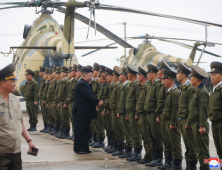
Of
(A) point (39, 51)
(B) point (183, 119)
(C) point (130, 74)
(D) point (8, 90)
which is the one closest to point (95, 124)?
(C) point (130, 74)

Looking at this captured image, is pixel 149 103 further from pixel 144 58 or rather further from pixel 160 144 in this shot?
pixel 144 58

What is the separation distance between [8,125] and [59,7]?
1264 cm

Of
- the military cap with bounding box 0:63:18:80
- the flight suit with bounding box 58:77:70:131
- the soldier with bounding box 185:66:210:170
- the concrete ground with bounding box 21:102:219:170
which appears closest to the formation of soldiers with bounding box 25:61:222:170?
the soldier with bounding box 185:66:210:170

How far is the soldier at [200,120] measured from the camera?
4.95m

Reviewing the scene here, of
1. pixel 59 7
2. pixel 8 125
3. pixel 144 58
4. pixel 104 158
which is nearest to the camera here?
pixel 8 125

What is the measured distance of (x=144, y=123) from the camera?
20.6 ft

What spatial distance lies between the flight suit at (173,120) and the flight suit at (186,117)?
0.47ft

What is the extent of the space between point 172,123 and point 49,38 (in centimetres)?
1086

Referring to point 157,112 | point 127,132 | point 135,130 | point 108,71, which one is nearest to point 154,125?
point 157,112

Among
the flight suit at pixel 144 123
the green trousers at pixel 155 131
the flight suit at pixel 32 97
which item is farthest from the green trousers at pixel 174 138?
the flight suit at pixel 32 97

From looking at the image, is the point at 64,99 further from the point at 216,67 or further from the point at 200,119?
the point at 216,67

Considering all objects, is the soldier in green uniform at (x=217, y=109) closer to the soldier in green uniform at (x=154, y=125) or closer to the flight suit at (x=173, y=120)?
the flight suit at (x=173, y=120)

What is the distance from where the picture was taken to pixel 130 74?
22.7 ft

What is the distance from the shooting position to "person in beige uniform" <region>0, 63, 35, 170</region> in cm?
345
